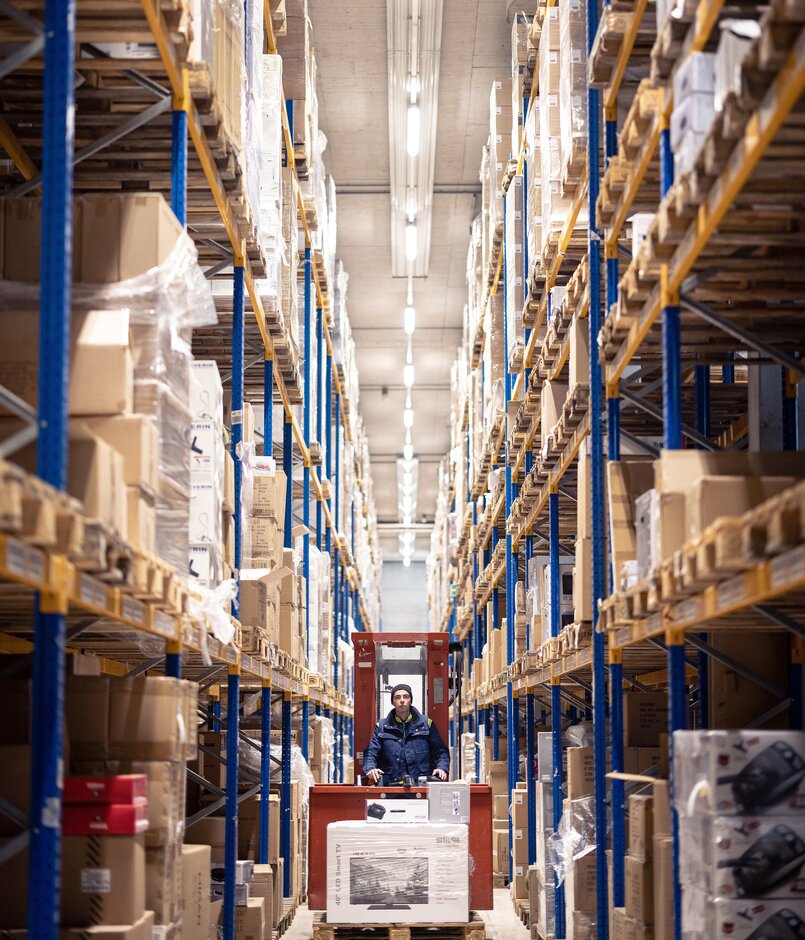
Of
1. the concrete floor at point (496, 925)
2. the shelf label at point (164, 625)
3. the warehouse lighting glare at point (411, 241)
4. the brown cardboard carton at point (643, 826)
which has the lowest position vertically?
the concrete floor at point (496, 925)

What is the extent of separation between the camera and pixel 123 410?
4738 millimetres

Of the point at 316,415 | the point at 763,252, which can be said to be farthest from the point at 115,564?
the point at 316,415

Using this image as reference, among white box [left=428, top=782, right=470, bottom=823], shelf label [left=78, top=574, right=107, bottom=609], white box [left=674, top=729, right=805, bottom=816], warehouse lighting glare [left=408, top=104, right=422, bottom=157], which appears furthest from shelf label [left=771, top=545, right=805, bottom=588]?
warehouse lighting glare [left=408, top=104, right=422, bottom=157]

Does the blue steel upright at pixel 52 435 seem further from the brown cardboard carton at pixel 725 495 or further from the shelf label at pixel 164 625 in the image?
the brown cardboard carton at pixel 725 495

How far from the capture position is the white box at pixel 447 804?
827 cm

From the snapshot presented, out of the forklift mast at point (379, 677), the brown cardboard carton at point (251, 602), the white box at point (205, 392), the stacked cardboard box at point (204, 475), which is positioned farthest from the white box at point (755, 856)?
the forklift mast at point (379, 677)

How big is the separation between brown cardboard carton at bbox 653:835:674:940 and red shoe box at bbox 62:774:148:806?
7.74 feet

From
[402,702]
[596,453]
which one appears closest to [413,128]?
[402,702]

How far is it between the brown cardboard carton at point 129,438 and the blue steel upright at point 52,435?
2.64 ft

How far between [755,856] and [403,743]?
647cm

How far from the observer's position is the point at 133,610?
15.6 feet

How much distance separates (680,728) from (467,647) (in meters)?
19.8

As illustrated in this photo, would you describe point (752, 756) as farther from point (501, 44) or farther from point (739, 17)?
point (501, 44)

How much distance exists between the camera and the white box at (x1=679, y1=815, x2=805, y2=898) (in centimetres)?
470
